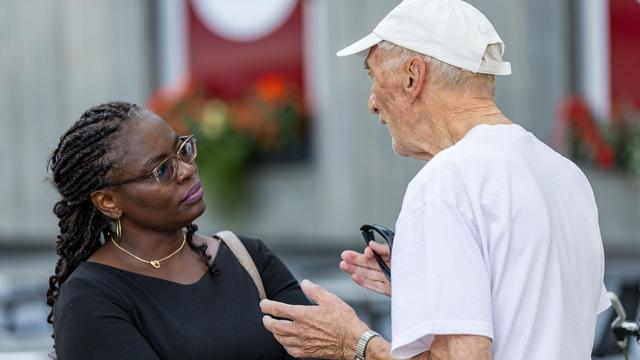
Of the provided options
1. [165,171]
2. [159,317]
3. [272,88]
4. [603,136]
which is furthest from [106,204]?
[272,88]

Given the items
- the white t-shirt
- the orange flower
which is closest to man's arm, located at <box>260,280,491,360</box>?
the white t-shirt

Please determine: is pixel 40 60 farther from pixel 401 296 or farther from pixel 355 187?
pixel 401 296

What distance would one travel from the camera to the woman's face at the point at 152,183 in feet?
9.09

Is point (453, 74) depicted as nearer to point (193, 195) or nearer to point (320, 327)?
point (320, 327)

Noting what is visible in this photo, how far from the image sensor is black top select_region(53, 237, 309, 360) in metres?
2.58

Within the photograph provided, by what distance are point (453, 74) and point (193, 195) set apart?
33.0 inches

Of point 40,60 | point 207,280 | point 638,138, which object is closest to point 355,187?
point 638,138

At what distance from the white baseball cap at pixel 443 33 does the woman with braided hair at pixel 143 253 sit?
2.37 feet

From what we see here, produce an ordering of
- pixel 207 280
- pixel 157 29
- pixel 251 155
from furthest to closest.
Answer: pixel 157 29, pixel 251 155, pixel 207 280

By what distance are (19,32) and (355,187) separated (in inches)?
154

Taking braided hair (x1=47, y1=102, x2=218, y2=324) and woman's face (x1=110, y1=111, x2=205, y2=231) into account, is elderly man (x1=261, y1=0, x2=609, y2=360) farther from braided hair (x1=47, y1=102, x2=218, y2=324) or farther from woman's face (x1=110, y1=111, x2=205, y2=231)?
braided hair (x1=47, y1=102, x2=218, y2=324)

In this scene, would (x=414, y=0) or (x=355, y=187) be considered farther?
(x=355, y=187)

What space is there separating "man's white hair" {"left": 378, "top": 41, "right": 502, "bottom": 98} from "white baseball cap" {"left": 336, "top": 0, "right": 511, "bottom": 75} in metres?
0.01

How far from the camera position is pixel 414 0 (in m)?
2.38
